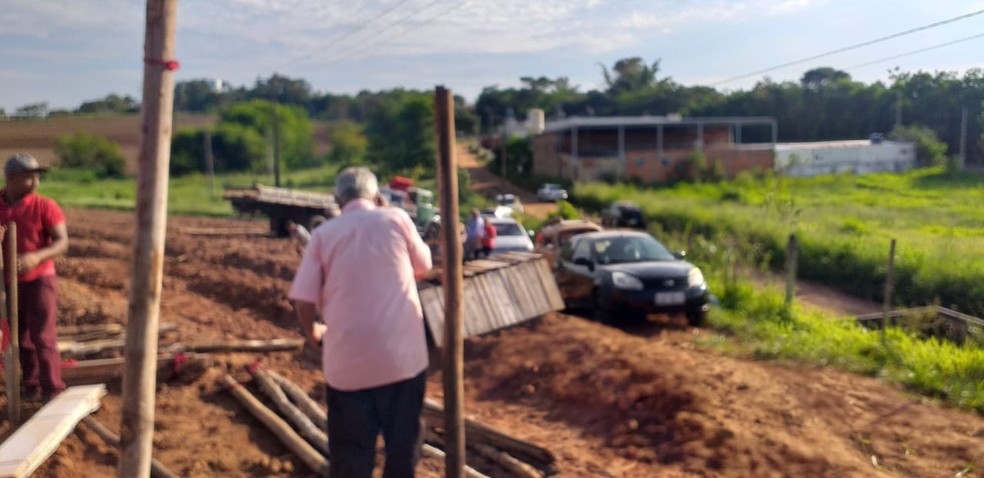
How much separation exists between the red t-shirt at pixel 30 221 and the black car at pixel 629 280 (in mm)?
7524

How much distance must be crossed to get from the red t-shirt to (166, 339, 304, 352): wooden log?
4.73 feet

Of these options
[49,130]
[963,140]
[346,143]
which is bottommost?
[49,130]

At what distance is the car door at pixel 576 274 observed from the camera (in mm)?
12453

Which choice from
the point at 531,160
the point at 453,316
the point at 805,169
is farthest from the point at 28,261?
the point at 531,160

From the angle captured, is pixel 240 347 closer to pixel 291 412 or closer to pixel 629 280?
pixel 291 412

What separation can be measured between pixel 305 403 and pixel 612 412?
2.57m

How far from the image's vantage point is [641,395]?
7262 millimetres

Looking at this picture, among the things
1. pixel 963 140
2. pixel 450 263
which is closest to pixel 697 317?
pixel 450 263

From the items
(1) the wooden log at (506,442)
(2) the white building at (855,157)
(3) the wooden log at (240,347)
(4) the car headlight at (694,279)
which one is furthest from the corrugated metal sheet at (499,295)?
(2) the white building at (855,157)

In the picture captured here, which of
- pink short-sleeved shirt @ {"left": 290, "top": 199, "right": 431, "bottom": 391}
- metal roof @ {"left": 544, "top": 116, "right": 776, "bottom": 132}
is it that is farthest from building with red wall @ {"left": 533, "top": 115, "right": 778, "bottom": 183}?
pink short-sleeved shirt @ {"left": 290, "top": 199, "right": 431, "bottom": 391}

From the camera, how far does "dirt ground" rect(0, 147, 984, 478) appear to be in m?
5.46

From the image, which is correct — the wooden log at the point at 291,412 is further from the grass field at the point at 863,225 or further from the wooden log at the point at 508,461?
the grass field at the point at 863,225

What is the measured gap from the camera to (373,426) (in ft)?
13.1

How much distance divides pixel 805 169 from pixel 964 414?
42.8m
